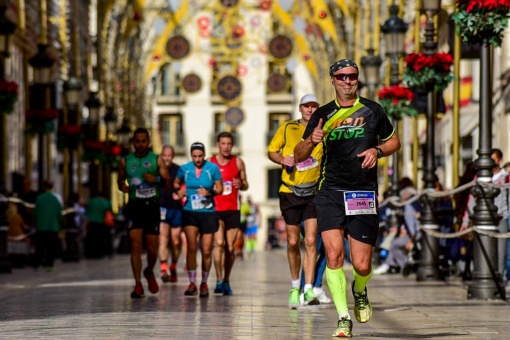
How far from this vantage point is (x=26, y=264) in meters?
31.8

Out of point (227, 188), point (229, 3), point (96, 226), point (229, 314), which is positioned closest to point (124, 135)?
point (229, 3)

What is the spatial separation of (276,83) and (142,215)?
48956mm

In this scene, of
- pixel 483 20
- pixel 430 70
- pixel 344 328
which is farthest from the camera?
pixel 430 70

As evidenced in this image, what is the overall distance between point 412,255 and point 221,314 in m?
11.8

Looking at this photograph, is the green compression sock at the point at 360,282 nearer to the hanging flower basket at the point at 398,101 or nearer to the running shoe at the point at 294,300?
the running shoe at the point at 294,300

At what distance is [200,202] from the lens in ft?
61.2

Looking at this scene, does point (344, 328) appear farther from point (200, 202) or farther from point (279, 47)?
point (279, 47)

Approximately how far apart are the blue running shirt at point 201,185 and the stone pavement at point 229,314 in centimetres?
107

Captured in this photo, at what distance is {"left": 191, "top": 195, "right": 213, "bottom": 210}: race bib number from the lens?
18.7m

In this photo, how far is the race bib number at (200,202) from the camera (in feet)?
61.2

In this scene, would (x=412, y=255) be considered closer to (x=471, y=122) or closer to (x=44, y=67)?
(x=44, y=67)

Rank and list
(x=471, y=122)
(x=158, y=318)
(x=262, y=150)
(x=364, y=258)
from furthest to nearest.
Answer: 1. (x=262, y=150)
2. (x=471, y=122)
3. (x=158, y=318)
4. (x=364, y=258)

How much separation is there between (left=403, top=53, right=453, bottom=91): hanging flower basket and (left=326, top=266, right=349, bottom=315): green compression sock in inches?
472

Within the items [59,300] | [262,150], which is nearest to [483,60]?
[59,300]
